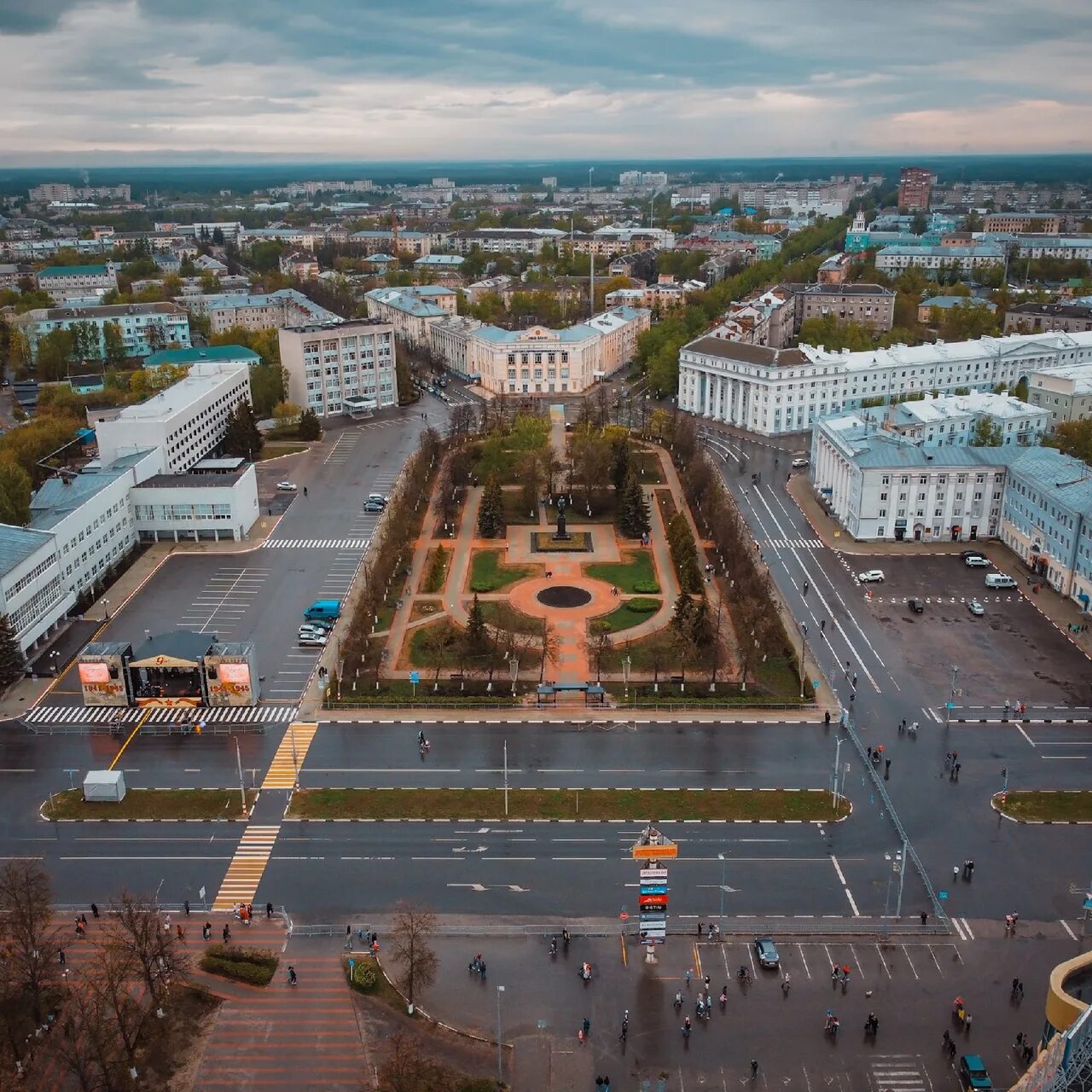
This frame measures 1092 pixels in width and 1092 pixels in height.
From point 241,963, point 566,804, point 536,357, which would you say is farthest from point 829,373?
point 241,963

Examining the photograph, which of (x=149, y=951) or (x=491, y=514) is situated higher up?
(x=491, y=514)

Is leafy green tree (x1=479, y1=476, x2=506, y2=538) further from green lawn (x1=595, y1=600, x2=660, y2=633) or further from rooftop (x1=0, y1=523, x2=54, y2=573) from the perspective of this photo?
rooftop (x1=0, y1=523, x2=54, y2=573)

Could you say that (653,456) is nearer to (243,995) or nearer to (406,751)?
(406,751)

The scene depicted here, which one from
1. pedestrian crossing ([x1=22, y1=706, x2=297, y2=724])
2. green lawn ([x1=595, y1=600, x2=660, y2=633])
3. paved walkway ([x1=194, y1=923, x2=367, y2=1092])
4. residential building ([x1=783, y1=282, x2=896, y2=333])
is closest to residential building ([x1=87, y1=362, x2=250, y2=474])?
pedestrian crossing ([x1=22, y1=706, x2=297, y2=724])

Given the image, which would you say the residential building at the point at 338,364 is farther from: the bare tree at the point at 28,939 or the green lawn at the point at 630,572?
A: the bare tree at the point at 28,939

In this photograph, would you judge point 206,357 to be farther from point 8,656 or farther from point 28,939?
point 28,939
